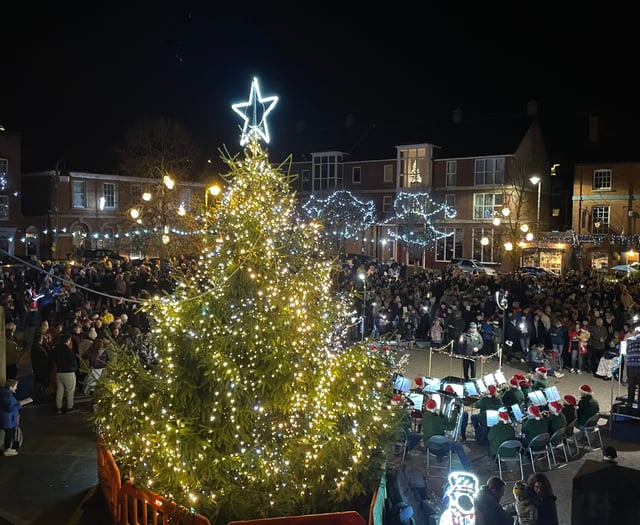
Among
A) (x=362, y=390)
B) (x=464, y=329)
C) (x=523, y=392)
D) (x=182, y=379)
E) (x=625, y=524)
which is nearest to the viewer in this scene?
(x=625, y=524)

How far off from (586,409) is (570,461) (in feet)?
3.33

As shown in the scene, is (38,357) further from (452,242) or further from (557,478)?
(452,242)

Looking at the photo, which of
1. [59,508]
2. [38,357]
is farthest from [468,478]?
[38,357]

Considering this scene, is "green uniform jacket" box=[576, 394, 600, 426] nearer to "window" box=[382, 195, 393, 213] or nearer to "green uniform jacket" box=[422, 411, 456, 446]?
"green uniform jacket" box=[422, 411, 456, 446]

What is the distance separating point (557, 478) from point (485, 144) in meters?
35.0

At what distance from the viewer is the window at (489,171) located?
1594 inches

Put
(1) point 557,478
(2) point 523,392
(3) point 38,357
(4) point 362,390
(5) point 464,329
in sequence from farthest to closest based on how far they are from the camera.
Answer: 1. (5) point 464,329
2. (3) point 38,357
3. (2) point 523,392
4. (1) point 557,478
5. (4) point 362,390

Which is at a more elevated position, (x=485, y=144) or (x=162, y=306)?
(x=485, y=144)

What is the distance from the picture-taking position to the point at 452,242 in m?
43.2

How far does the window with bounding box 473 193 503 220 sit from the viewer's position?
40.8 metres

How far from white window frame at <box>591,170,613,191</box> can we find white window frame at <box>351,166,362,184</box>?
17.0 metres

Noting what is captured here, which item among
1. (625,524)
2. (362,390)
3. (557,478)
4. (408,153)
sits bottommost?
(557,478)

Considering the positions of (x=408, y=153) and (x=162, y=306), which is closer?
(x=162, y=306)

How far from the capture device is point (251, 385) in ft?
23.2
